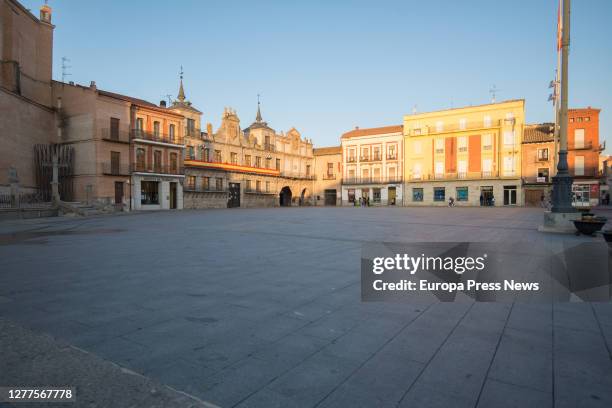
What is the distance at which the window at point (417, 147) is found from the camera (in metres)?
51.4

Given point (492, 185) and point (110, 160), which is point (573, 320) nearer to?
point (110, 160)

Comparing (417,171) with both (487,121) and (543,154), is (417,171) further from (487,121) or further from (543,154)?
(543,154)

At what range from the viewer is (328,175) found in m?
60.9

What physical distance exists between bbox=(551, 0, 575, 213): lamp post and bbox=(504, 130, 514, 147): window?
124 ft

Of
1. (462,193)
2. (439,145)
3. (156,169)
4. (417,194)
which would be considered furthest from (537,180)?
(156,169)

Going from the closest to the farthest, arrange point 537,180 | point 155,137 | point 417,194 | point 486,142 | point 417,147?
point 155,137 → point 537,180 → point 486,142 → point 417,194 → point 417,147

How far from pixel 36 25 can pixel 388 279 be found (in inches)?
1661

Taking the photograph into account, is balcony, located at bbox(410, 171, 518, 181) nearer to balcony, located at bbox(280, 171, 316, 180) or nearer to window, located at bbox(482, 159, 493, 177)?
window, located at bbox(482, 159, 493, 177)

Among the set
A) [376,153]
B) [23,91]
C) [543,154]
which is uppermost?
[23,91]

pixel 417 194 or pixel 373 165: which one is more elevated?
pixel 373 165

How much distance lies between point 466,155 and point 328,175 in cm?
2195

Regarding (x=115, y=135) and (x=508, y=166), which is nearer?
(x=115, y=135)
